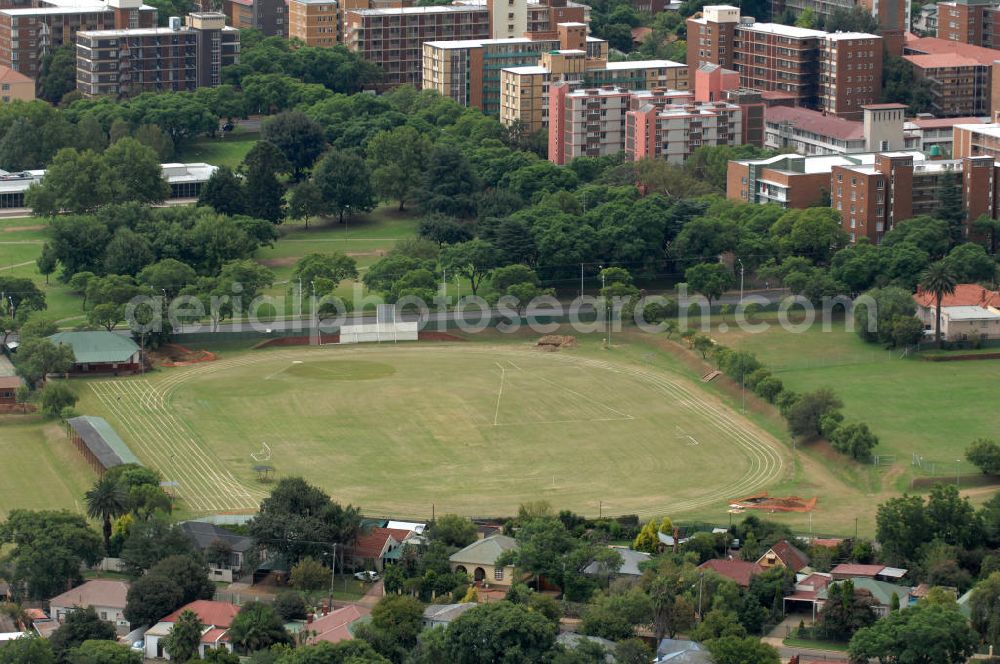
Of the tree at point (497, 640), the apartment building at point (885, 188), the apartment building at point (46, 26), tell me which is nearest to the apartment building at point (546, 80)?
the apartment building at point (885, 188)

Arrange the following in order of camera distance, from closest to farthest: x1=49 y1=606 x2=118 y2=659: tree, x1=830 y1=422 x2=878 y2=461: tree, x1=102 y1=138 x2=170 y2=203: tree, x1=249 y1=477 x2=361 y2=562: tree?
x1=49 y1=606 x2=118 y2=659: tree, x1=249 y1=477 x2=361 y2=562: tree, x1=830 y1=422 x2=878 y2=461: tree, x1=102 y1=138 x2=170 y2=203: tree

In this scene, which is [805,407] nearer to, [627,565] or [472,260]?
[627,565]

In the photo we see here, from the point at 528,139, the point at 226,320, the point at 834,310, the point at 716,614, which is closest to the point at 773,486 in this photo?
the point at 716,614

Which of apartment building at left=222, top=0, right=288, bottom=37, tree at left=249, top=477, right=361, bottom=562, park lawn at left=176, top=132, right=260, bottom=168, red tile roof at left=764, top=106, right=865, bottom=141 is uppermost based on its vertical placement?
apartment building at left=222, top=0, right=288, bottom=37

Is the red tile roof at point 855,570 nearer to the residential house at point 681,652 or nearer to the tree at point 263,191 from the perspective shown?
the residential house at point 681,652

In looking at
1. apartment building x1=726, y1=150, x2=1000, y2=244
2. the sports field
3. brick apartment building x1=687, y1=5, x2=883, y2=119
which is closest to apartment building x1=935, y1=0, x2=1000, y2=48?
brick apartment building x1=687, y1=5, x2=883, y2=119

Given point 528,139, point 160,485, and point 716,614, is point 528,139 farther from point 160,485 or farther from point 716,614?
point 716,614

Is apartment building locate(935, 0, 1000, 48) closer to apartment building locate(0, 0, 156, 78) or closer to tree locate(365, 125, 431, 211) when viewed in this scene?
tree locate(365, 125, 431, 211)
